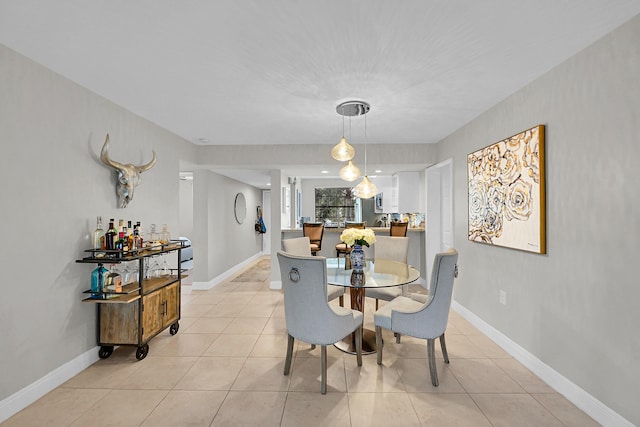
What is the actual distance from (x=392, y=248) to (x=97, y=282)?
10.4 ft

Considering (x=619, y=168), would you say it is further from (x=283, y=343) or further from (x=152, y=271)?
(x=152, y=271)

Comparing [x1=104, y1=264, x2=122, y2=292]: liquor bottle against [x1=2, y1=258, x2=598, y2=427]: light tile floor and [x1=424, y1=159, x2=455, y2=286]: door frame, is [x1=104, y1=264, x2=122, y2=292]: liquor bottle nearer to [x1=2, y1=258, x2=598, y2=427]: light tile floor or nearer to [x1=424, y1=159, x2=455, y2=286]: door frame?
[x1=2, y1=258, x2=598, y2=427]: light tile floor

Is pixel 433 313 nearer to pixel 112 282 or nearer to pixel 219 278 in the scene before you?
pixel 112 282

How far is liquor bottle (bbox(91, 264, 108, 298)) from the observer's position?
247 centimetres

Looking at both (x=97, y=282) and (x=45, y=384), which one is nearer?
(x=45, y=384)

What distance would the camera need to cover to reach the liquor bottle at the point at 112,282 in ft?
8.18

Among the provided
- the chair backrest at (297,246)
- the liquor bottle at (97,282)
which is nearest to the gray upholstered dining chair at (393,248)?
the chair backrest at (297,246)

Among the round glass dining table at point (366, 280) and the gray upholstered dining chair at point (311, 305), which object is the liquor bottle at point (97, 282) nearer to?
the gray upholstered dining chair at point (311, 305)

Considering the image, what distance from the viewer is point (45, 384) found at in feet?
7.02

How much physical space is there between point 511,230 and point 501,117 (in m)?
1.11

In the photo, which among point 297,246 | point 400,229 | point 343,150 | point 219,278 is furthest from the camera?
point 219,278

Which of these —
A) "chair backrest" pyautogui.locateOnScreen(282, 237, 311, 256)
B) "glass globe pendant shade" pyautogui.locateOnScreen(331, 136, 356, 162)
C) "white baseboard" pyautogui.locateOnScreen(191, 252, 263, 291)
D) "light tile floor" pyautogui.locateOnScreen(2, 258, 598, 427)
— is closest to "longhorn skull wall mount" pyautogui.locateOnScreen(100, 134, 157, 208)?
"light tile floor" pyautogui.locateOnScreen(2, 258, 598, 427)

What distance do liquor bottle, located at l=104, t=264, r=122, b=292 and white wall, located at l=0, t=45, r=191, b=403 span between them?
7.0 inches

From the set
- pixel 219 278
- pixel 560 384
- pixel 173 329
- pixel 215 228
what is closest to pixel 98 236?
pixel 173 329
